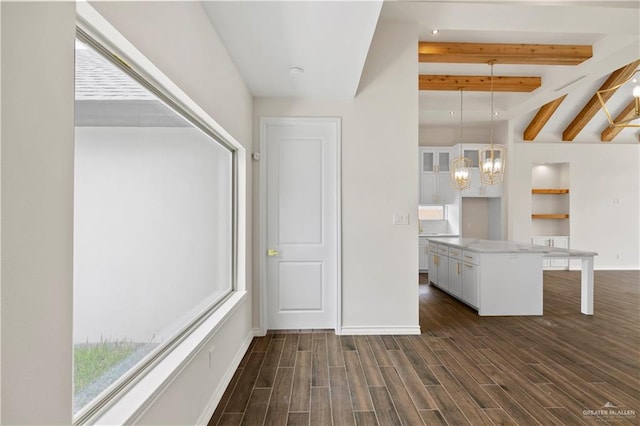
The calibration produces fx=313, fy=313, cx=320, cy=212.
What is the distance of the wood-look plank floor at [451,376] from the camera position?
2018 millimetres

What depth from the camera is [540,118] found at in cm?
681

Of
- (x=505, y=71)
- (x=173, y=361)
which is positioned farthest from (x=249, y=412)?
(x=505, y=71)

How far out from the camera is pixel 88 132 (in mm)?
1103

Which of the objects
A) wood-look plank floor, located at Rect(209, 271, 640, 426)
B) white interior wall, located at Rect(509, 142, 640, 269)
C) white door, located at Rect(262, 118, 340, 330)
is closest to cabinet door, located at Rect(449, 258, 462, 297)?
wood-look plank floor, located at Rect(209, 271, 640, 426)

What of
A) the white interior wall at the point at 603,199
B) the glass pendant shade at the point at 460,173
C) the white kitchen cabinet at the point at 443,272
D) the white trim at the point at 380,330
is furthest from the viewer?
the white interior wall at the point at 603,199

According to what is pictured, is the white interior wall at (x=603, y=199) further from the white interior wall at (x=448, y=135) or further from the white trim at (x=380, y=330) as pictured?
the white trim at (x=380, y=330)

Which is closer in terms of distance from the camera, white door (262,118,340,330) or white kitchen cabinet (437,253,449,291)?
white door (262,118,340,330)

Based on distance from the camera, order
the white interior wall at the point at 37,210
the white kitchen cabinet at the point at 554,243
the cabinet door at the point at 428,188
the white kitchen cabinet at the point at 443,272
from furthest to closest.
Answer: the white kitchen cabinet at the point at 554,243, the cabinet door at the point at 428,188, the white kitchen cabinet at the point at 443,272, the white interior wall at the point at 37,210

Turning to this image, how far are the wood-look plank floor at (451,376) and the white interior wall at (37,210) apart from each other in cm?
153

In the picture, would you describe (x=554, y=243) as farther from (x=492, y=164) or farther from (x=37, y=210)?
(x=37, y=210)

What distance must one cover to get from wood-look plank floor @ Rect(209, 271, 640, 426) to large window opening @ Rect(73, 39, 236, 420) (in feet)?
2.88

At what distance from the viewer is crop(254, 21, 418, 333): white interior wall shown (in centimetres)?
334

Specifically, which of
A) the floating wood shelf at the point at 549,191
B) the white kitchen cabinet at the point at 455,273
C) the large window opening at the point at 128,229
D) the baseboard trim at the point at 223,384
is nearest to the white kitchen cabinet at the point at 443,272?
the white kitchen cabinet at the point at 455,273

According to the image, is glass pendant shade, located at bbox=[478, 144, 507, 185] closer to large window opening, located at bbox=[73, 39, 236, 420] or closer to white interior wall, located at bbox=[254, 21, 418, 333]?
white interior wall, located at bbox=[254, 21, 418, 333]
